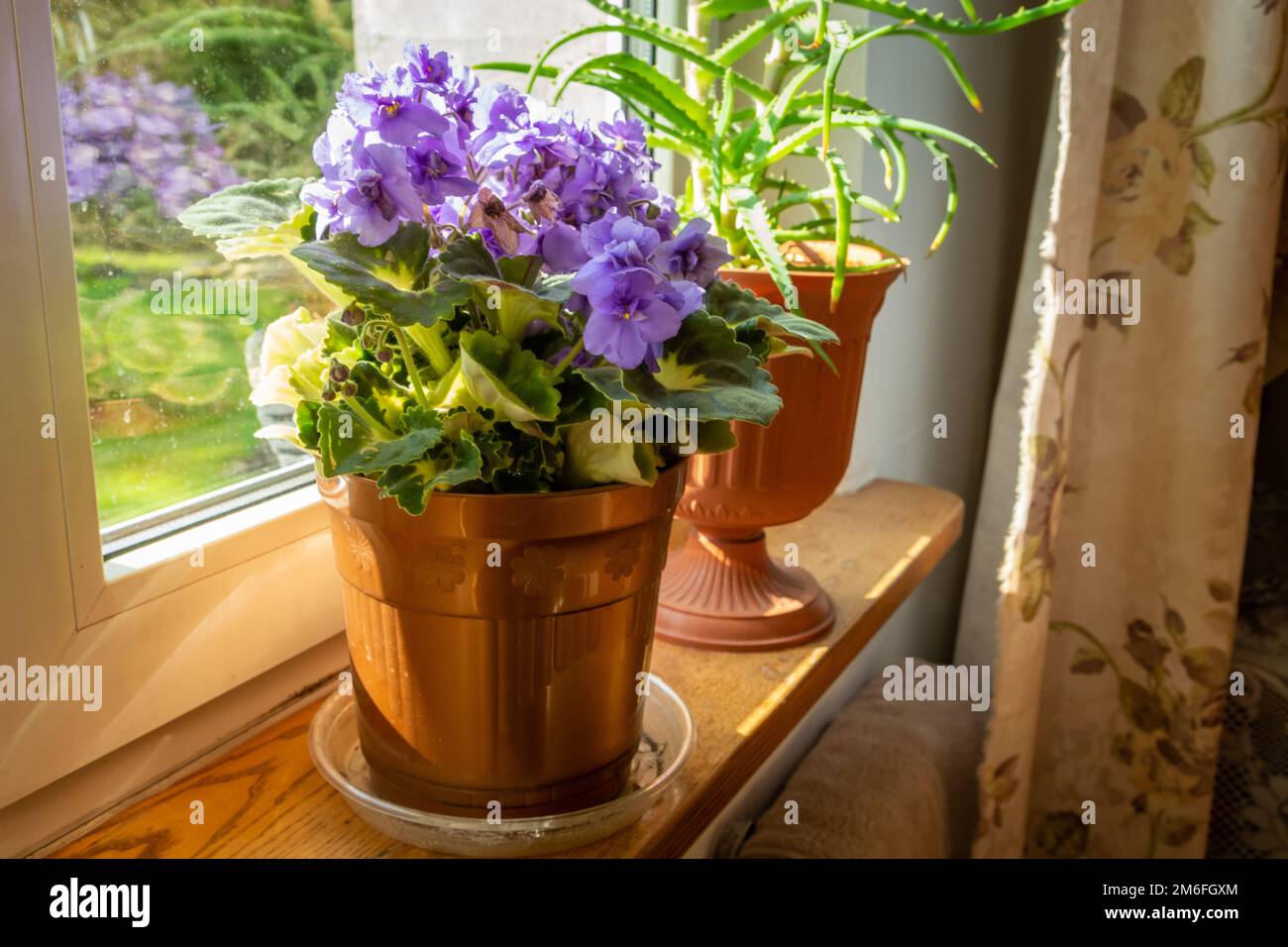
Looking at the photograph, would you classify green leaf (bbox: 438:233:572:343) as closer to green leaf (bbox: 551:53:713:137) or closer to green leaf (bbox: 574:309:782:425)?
green leaf (bbox: 574:309:782:425)

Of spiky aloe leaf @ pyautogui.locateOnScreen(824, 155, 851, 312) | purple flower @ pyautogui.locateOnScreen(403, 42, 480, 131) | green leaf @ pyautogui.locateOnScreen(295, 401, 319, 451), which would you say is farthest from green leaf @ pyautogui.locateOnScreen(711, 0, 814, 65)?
green leaf @ pyautogui.locateOnScreen(295, 401, 319, 451)

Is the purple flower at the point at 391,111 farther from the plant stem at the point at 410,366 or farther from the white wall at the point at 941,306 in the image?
the white wall at the point at 941,306

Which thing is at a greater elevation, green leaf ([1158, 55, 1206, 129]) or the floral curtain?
green leaf ([1158, 55, 1206, 129])

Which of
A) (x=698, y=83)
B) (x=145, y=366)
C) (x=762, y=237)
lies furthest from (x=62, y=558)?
(x=698, y=83)

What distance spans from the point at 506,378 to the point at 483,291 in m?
0.05

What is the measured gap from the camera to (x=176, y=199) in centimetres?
67

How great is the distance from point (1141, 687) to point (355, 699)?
112 cm

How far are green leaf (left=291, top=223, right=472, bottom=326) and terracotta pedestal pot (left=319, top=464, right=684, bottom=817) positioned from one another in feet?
0.32

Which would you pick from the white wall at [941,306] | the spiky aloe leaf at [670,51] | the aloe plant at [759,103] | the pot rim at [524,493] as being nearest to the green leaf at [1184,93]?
the white wall at [941,306]

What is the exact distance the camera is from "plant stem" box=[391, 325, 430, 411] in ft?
1.67
